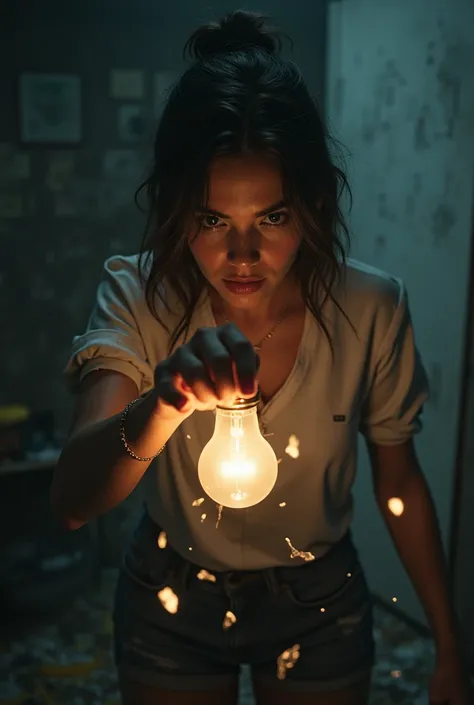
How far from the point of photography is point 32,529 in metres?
3.33

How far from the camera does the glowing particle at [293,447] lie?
1347 mm

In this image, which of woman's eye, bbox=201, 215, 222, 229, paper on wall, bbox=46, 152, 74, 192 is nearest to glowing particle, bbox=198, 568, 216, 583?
woman's eye, bbox=201, 215, 222, 229

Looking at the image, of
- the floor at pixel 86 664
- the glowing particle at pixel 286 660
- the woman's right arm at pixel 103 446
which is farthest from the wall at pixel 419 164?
the woman's right arm at pixel 103 446

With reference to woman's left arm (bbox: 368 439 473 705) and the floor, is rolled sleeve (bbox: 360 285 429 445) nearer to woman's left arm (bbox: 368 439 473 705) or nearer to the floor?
woman's left arm (bbox: 368 439 473 705)

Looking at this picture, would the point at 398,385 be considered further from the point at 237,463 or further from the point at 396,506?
the point at 237,463

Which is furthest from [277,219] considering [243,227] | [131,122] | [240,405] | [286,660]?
[131,122]

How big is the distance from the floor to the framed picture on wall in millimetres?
1732

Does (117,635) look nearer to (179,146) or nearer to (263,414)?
(263,414)

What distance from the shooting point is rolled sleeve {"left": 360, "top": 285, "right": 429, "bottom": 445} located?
1397 mm

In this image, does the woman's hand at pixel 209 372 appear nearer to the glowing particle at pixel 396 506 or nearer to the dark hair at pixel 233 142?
the dark hair at pixel 233 142

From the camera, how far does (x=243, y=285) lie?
3.88ft

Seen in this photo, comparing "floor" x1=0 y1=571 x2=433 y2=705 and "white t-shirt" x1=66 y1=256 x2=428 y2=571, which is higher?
"white t-shirt" x1=66 y1=256 x2=428 y2=571

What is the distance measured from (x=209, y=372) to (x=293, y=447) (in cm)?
47

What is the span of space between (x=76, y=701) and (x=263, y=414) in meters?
1.63
